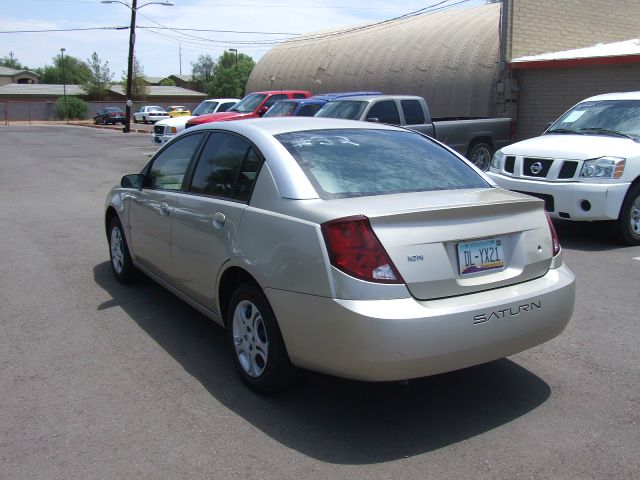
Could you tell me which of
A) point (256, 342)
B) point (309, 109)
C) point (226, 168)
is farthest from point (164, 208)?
point (309, 109)

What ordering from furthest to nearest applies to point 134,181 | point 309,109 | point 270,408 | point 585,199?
point 309,109 → point 585,199 → point 134,181 → point 270,408

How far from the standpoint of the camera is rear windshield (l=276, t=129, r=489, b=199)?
410 centimetres

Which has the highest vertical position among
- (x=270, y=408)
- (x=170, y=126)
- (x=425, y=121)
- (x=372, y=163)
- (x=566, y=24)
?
(x=566, y=24)

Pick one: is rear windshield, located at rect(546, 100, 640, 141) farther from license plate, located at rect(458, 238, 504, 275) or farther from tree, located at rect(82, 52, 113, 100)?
tree, located at rect(82, 52, 113, 100)

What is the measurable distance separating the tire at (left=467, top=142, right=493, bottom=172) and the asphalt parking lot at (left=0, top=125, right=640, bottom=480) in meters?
9.04

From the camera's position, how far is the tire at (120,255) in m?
6.40

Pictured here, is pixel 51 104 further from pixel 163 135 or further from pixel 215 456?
pixel 215 456

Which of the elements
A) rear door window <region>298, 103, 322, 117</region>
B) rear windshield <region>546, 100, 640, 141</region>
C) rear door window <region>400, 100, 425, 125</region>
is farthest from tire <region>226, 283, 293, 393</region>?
rear door window <region>298, 103, 322, 117</region>

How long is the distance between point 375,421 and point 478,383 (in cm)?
88

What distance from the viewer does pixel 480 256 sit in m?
3.78

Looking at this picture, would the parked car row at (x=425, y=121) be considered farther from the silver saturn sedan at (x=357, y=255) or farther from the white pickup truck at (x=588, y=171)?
the silver saturn sedan at (x=357, y=255)

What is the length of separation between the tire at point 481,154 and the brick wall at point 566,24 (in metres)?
5.90

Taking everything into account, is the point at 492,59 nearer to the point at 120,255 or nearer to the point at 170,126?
the point at 170,126

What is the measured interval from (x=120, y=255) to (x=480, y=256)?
12.9ft
